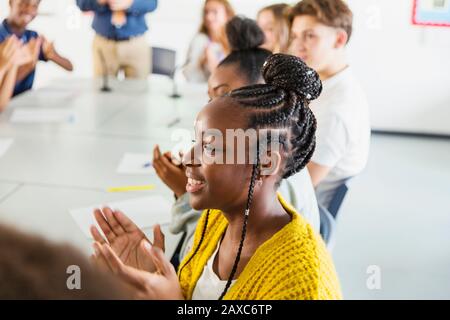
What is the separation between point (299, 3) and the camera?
1.87 meters

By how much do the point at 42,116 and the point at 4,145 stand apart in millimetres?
418

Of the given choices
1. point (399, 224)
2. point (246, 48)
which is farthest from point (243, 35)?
point (399, 224)

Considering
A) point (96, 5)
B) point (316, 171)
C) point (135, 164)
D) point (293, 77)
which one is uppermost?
point (293, 77)

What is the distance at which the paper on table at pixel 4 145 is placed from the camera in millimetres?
2076

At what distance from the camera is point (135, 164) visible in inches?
79.3

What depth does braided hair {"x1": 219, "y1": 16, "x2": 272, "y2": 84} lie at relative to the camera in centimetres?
156

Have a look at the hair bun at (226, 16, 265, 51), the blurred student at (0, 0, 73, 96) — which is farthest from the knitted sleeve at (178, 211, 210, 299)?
the blurred student at (0, 0, 73, 96)

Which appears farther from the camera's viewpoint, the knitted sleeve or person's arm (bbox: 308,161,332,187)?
person's arm (bbox: 308,161,332,187)

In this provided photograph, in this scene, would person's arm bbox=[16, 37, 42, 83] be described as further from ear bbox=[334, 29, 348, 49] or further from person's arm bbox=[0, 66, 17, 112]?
ear bbox=[334, 29, 348, 49]

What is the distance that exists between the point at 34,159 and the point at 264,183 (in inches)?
51.7

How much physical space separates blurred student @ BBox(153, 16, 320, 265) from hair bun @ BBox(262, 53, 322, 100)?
326 millimetres

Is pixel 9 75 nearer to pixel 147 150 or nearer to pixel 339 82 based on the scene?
pixel 147 150

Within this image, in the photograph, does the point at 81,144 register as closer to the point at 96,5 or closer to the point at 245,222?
the point at 245,222

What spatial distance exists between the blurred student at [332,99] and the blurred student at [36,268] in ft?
4.29
